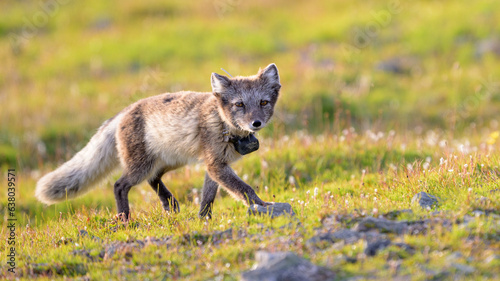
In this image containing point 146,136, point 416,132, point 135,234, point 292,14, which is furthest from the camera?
point 292,14

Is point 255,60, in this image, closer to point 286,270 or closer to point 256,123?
point 256,123

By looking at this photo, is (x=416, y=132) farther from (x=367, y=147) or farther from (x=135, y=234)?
(x=135, y=234)

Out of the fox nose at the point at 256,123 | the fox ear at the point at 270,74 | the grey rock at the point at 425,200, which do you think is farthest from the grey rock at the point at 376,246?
the fox ear at the point at 270,74

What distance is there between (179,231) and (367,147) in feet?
13.3

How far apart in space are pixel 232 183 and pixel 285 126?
19.6 ft

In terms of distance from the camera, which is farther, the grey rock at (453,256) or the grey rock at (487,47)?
the grey rock at (487,47)

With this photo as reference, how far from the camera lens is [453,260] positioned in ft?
12.1

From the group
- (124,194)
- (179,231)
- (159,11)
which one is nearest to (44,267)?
(179,231)

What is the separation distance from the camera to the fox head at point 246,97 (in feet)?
18.9

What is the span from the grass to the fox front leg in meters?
0.29

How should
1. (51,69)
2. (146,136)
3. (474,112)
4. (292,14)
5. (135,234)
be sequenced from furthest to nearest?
(292,14) < (51,69) < (474,112) < (146,136) < (135,234)

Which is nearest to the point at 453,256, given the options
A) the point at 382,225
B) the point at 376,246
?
the point at 376,246

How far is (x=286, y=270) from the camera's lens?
363cm

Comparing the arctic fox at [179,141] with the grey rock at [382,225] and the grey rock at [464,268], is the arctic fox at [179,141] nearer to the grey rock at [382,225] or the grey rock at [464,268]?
the grey rock at [382,225]
